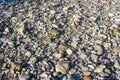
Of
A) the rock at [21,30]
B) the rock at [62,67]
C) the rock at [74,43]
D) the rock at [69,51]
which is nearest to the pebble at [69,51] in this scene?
the rock at [69,51]

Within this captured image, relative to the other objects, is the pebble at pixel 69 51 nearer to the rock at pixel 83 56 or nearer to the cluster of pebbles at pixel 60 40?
the cluster of pebbles at pixel 60 40

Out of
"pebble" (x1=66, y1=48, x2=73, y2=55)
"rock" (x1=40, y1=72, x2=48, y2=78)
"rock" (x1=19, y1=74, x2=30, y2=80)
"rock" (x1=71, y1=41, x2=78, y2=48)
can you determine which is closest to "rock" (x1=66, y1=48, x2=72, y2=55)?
"pebble" (x1=66, y1=48, x2=73, y2=55)

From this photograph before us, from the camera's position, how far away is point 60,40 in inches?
256

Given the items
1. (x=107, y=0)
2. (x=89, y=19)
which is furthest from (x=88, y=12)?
(x=107, y=0)

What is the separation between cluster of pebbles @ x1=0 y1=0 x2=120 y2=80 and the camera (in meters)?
5.57

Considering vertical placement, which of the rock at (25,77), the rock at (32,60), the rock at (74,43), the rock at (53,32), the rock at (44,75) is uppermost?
the rock at (53,32)

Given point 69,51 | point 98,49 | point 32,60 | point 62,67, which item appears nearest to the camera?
point 62,67

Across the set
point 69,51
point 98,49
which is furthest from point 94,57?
point 69,51

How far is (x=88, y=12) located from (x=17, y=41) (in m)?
2.30

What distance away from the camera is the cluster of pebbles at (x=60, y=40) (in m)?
5.57

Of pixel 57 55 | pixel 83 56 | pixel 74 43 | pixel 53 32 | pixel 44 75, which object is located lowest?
pixel 44 75

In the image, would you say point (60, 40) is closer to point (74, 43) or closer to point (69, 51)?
point (74, 43)

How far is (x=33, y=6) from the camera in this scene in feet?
26.0

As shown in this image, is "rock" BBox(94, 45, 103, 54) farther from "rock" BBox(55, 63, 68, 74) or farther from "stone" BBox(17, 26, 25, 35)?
"stone" BBox(17, 26, 25, 35)
